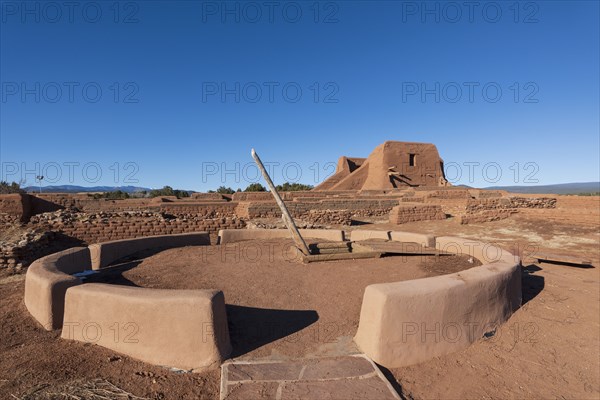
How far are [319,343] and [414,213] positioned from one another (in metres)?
12.2

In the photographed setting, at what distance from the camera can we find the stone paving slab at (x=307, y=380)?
2248 millimetres

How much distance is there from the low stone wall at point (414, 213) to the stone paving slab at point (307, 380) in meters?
11.7

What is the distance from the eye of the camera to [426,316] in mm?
2932

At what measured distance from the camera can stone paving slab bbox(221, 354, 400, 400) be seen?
225 centimetres

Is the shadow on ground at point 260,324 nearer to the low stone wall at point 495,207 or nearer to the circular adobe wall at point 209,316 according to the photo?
the circular adobe wall at point 209,316

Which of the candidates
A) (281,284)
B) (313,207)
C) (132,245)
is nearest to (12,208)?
(132,245)

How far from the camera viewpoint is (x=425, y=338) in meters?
2.92

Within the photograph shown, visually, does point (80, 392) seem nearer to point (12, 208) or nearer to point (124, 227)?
point (124, 227)

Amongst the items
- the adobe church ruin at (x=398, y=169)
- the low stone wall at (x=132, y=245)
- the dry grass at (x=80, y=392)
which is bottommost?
the dry grass at (x=80, y=392)

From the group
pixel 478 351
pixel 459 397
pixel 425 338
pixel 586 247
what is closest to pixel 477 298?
pixel 478 351

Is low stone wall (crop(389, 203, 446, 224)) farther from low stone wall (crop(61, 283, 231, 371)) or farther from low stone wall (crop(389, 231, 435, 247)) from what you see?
low stone wall (crop(61, 283, 231, 371))

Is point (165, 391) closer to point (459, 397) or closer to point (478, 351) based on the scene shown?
point (459, 397)

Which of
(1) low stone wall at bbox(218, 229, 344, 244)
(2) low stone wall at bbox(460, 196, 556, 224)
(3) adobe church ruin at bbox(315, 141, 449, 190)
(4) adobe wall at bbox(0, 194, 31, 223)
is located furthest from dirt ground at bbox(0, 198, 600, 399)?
(3) adobe church ruin at bbox(315, 141, 449, 190)

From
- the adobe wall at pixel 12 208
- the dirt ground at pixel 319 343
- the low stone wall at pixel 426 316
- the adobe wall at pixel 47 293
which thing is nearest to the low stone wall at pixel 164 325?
the dirt ground at pixel 319 343
